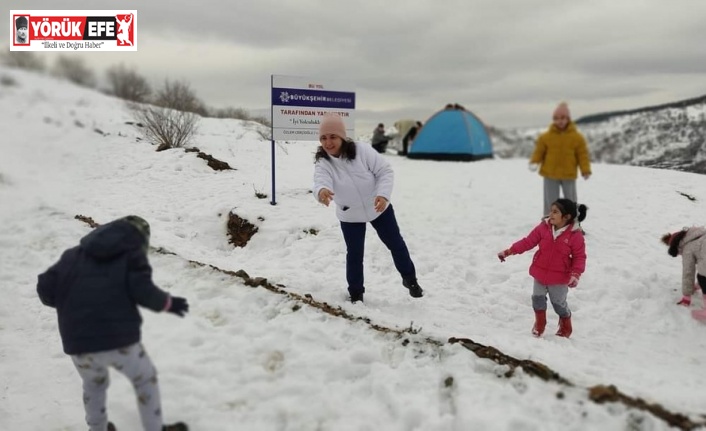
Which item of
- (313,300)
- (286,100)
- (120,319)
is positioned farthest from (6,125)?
(286,100)

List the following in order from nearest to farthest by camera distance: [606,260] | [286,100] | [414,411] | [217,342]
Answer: [414,411] → [217,342] → [606,260] → [286,100]

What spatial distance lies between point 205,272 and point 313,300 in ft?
4.59

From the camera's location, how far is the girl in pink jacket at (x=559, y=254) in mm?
4379

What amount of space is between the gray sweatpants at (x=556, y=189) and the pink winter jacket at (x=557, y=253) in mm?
2832

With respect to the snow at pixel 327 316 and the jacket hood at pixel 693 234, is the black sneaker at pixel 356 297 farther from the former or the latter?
the jacket hood at pixel 693 234

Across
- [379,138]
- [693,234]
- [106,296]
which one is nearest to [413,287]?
[693,234]

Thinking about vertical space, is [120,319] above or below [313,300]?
above

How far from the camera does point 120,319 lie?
2.43 meters

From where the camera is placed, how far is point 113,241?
2.39 meters

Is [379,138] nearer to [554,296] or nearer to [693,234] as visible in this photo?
[693,234]

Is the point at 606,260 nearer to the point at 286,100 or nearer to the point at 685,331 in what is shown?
the point at 685,331

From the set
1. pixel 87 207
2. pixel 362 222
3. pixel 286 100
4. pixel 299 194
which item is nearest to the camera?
pixel 362 222

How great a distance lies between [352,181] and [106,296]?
8.71ft

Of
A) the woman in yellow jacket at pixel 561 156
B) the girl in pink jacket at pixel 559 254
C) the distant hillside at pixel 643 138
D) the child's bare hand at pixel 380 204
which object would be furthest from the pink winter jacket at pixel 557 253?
the woman in yellow jacket at pixel 561 156
